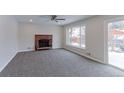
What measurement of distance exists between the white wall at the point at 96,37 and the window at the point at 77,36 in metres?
0.59

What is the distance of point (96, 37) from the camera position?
538cm

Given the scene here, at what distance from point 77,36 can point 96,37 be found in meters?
2.47

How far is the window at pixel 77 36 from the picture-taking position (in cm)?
695

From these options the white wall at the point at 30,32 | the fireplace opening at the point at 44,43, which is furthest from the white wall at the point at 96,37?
the fireplace opening at the point at 44,43

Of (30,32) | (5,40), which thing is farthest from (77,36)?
(5,40)

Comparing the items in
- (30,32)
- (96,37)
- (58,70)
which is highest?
(30,32)

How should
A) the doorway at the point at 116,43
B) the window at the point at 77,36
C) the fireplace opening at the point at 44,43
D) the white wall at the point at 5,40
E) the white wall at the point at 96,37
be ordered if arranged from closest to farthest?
1. the white wall at the point at 5,40
2. the doorway at the point at 116,43
3. the white wall at the point at 96,37
4. the window at the point at 77,36
5. the fireplace opening at the point at 44,43

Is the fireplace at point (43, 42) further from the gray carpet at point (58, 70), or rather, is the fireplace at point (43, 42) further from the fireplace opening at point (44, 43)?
the gray carpet at point (58, 70)

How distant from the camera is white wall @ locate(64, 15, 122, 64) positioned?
487 cm

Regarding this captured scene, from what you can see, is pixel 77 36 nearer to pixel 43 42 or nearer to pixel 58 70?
pixel 43 42
